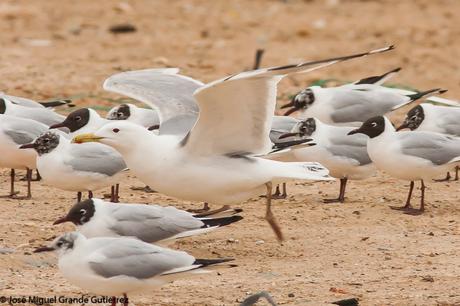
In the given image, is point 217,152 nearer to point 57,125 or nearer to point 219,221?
point 219,221

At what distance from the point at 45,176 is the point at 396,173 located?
2.64 meters

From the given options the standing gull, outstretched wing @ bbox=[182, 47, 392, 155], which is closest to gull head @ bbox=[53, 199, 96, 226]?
the standing gull

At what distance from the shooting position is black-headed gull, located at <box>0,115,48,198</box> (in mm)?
9812

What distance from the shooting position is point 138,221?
25.4 feet

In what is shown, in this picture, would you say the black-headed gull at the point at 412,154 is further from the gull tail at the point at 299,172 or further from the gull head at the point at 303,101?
the gull head at the point at 303,101

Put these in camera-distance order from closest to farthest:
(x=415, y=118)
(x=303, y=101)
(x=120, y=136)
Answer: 1. (x=120, y=136)
2. (x=415, y=118)
3. (x=303, y=101)

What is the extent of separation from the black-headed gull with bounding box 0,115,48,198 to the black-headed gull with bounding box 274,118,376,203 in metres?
1.92

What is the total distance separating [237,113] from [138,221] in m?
0.92

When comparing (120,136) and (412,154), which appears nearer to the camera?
(120,136)

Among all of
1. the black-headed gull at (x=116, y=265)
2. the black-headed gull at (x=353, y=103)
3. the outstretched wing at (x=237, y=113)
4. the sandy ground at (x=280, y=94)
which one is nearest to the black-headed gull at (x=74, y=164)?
the sandy ground at (x=280, y=94)

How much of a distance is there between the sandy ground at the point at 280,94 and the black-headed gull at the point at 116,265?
411 mm

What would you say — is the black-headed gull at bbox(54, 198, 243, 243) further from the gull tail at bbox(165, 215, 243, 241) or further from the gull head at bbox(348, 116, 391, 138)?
the gull head at bbox(348, 116, 391, 138)

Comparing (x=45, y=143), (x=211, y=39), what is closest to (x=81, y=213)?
(x=45, y=143)

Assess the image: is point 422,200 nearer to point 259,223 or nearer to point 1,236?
point 259,223
